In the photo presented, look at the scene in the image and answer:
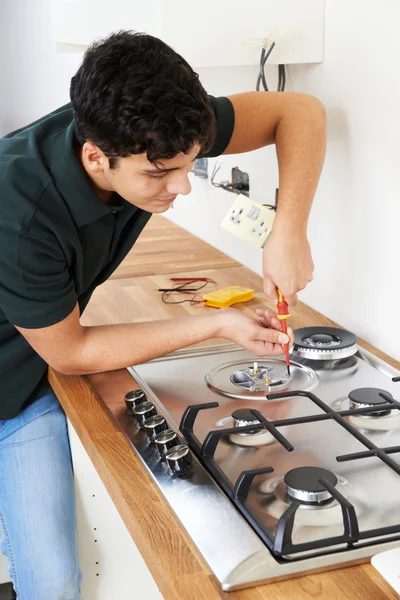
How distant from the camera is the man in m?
1.04

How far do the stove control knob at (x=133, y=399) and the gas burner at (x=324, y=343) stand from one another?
0.32 m

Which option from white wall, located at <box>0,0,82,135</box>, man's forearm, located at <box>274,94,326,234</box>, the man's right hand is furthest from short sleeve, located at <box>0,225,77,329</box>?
white wall, located at <box>0,0,82,135</box>

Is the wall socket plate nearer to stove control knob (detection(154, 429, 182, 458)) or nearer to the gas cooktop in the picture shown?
the gas cooktop

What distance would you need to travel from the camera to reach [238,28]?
1.47 metres

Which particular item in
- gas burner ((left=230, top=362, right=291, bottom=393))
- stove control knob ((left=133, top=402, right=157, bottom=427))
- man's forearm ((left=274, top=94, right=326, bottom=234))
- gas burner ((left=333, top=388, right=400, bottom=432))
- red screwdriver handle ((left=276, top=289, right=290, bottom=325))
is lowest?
gas burner ((left=230, top=362, right=291, bottom=393))

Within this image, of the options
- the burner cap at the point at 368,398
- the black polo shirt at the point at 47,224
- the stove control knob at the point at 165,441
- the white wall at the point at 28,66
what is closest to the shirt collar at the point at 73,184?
the black polo shirt at the point at 47,224

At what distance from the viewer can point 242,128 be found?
4.83 feet

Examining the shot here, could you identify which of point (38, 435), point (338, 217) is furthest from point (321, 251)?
point (38, 435)

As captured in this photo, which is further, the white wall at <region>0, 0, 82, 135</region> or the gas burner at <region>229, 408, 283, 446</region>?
the white wall at <region>0, 0, 82, 135</region>

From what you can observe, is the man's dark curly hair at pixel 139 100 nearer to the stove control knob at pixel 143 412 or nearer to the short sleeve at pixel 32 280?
the short sleeve at pixel 32 280

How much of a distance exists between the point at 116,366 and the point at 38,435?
0.23m

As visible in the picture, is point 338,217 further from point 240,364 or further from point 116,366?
point 116,366

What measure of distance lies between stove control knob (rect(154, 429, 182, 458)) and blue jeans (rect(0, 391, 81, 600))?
39cm

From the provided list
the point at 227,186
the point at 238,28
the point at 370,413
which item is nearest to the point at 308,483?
the point at 370,413
